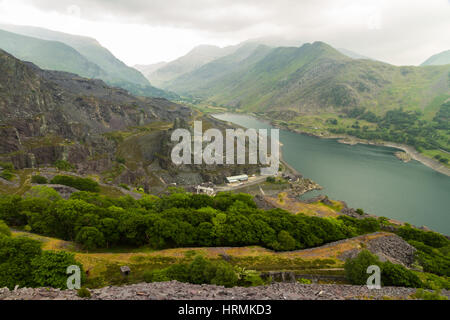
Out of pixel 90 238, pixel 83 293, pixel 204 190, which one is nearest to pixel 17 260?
pixel 90 238

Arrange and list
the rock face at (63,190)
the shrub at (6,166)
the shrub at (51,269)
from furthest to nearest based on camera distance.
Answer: the shrub at (6,166) < the rock face at (63,190) < the shrub at (51,269)

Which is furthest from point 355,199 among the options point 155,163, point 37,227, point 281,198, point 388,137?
point 388,137

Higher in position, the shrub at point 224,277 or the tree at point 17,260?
the tree at point 17,260

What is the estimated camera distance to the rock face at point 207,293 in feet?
65.8

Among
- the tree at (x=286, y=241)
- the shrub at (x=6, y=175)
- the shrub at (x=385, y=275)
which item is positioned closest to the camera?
the shrub at (x=385, y=275)

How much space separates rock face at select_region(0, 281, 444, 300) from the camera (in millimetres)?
20062

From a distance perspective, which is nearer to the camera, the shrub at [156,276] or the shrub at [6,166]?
the shrub at [156,276]

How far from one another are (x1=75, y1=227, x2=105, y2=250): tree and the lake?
86247 mm

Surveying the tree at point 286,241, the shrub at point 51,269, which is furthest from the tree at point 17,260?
the tree at point 286,241

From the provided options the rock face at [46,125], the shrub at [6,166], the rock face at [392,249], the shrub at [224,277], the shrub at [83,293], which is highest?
the rock face at [46,125]

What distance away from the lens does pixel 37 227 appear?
40219 millimetres

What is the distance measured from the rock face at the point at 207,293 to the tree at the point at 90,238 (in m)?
13.9
